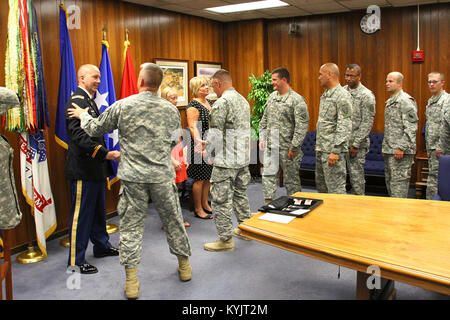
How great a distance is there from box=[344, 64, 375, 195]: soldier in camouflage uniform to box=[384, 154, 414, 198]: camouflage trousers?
362 millimetres

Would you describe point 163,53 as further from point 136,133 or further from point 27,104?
point 136,133

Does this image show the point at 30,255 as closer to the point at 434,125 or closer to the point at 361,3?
the point at 434,125

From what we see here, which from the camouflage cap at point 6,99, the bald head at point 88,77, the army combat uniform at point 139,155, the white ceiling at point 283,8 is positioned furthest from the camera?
the white ceiling at point 283,8

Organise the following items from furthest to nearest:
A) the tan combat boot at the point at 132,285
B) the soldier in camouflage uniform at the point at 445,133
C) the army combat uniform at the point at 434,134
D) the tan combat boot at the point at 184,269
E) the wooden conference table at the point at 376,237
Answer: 1. the army combat uniform at the point at 434,134
2. the soldier in camouflage uniform at the point at 445,133
3. the tan combat boot at the point at 184,269
4. the tan combat boot at the point at 132,285
5. the wooden conference table at the point at 376,237

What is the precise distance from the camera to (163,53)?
6.04 meters

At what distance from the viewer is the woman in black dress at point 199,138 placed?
464 centimetres

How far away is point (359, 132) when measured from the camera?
5.04 meters

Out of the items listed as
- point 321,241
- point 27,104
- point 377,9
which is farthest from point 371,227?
point 377,9

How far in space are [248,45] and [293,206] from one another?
5.18 metres

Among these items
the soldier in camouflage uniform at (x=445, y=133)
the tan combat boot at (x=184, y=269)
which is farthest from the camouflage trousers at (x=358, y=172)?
the tan combat boot at (x=184, y=269)

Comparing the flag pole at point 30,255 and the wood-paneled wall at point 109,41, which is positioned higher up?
the wood-paneled wall at point 109,41

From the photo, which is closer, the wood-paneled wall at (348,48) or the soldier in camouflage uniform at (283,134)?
the soldier in camouflage uniform at (283,134)

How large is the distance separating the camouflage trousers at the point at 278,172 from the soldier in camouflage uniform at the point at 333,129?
0.94ft

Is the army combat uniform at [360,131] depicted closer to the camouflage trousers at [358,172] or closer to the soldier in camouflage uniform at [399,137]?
the camouflage trousers at [358,172]
